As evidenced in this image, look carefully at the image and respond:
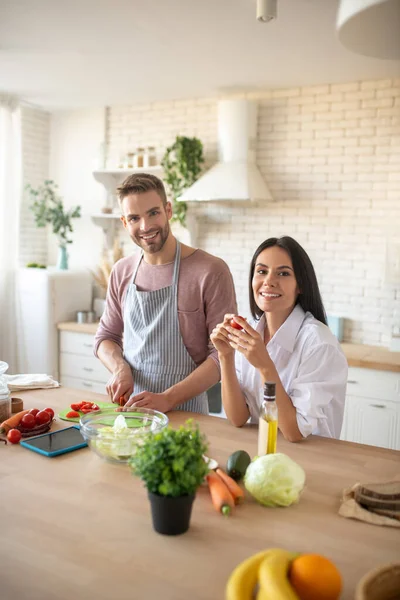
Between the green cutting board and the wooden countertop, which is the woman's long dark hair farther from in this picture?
the wooden countertop

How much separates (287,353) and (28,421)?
1055 mm

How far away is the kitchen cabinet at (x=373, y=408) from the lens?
14.2 feet

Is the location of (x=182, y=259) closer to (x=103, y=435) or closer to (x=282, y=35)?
(x=103, y=435)

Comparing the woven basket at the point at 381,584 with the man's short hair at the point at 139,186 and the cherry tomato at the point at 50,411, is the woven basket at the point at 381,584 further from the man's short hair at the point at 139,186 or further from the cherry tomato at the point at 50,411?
the man's short hair at the point at 139,186

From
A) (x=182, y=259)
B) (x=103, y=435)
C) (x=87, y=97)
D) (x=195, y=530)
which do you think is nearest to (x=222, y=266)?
(x=182, y=259)

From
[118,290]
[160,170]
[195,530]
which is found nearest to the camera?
[195,530]

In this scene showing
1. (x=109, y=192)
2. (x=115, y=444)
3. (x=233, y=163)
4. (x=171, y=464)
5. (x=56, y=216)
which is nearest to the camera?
(x=171, y=464)

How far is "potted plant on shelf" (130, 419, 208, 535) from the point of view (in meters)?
1.38

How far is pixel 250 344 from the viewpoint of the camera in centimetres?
208

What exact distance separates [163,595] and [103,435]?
0.78 metres

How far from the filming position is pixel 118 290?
3053 mm

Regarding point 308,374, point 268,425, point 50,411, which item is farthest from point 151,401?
point 268,425

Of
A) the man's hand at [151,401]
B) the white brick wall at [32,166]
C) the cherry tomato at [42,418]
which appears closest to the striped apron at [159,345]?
the man's hand at [151,401]

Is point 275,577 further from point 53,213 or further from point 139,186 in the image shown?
point 53,213
